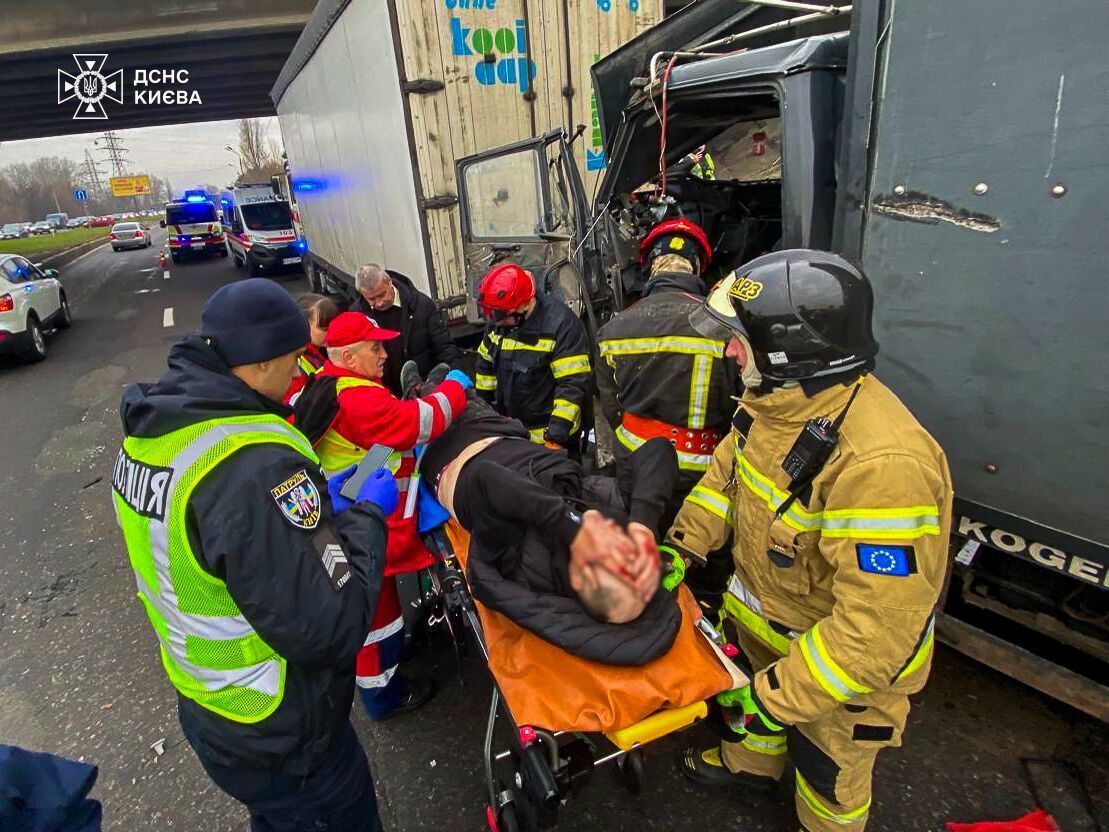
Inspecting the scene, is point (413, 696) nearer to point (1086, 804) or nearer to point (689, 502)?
point (689, 502)

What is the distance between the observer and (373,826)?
188 cm

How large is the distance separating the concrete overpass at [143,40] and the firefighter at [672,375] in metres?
15.4

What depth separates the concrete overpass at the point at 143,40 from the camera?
539 inches

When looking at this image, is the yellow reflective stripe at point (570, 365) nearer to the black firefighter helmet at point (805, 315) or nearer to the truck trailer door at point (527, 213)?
the truck trailer door at point (527, 213)

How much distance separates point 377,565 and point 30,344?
10384mm

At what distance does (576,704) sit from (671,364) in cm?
142

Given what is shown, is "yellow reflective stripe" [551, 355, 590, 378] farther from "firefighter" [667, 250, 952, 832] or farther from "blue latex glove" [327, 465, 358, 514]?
"firefighter" [667, 250, 952, 832]

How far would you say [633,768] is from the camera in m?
1.78

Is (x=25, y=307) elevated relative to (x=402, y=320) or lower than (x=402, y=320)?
lower

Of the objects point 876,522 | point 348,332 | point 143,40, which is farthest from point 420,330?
point 143,40

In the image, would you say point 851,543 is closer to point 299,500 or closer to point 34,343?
point 299,500

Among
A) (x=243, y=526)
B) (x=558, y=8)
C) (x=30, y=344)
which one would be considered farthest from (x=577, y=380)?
(x=30, y=344)

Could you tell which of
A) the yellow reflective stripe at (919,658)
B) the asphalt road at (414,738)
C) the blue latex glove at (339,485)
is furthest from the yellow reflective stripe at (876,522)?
the blue latex glove at (339,485)

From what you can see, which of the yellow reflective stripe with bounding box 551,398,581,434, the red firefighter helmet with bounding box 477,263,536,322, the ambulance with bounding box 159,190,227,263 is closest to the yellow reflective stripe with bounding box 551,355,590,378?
the yellow reflective stripe with bounding box 551,398,581,434
